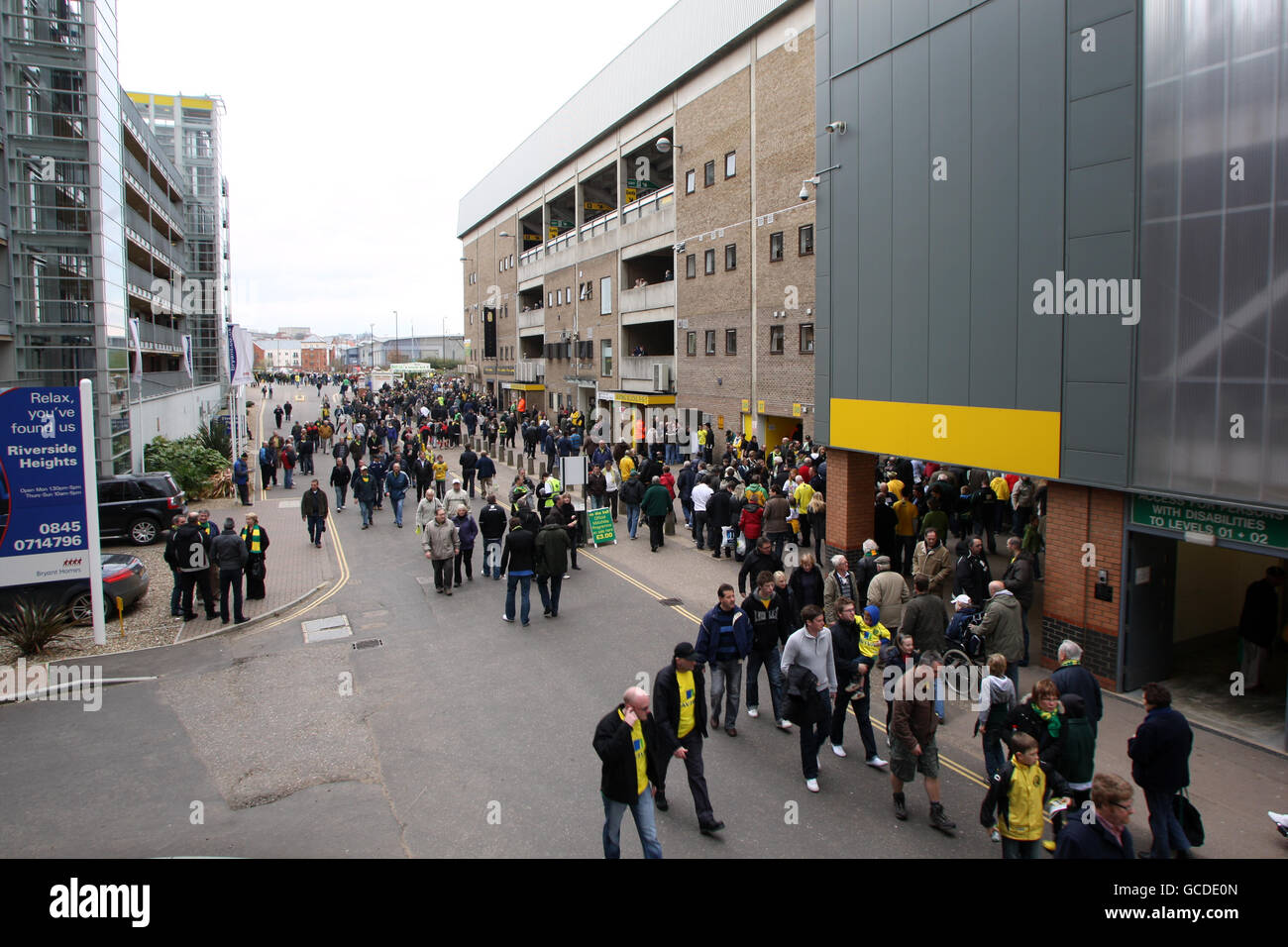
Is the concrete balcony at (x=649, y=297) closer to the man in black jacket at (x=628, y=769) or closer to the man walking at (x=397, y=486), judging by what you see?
the man walking at (x=397, y=486)

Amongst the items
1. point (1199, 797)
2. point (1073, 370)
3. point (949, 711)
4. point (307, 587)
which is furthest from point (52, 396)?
point (1199, 797)

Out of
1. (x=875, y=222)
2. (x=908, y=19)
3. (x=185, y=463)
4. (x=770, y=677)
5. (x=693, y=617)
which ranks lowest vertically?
(x=693, y=617)

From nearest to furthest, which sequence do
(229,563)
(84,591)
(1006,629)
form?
(1006,629)
(84,591)
(229,563)

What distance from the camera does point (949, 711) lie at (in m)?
9.52

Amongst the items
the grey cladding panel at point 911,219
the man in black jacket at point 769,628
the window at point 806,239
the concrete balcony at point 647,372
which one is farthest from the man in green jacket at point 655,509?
the concrete balcony at point 647,372

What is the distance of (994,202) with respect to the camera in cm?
1070

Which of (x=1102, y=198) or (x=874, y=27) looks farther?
(x=874, y=27)

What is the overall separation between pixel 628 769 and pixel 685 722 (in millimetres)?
1217

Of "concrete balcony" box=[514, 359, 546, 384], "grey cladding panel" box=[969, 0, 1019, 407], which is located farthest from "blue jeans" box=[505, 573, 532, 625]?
"concrete balcony" box=[514, 359, 546, 384]

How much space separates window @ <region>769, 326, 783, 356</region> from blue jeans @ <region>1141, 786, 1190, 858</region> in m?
21.7

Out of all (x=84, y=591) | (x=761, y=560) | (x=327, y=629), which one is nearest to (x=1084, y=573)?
(x=761, y=560)

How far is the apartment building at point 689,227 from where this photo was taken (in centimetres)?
2630

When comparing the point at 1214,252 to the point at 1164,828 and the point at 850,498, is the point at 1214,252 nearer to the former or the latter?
the point at 1164,828
